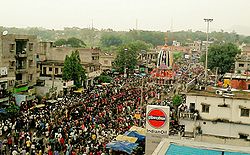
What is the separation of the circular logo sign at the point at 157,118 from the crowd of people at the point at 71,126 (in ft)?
11.1

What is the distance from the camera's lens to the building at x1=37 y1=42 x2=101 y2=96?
3963 cm

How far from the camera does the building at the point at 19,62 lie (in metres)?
34.4

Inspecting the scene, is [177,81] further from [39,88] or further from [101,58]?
[39,88]

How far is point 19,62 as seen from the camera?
122 feet

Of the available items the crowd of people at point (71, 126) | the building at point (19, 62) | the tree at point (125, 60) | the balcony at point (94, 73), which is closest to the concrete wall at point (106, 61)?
the tree at point (125, 60)

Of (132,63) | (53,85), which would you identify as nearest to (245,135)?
(53,85)

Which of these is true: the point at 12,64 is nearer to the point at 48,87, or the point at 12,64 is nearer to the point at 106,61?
the point at 48,87

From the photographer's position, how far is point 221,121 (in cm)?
2178

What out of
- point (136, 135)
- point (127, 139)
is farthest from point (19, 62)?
point (127, 139)

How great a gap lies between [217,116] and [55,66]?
1166 inches

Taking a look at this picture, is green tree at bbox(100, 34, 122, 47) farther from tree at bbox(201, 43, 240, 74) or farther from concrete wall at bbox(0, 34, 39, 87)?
concrete wall at bbox(0, 34, 39, 87)

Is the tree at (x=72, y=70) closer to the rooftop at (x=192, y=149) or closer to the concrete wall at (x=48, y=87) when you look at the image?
the concrete wall at (x=48, y=87)

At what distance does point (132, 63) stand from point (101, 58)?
546cm

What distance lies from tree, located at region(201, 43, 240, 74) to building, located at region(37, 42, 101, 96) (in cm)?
1970
